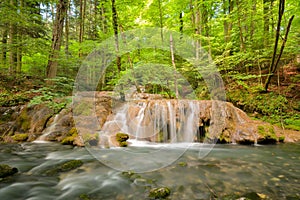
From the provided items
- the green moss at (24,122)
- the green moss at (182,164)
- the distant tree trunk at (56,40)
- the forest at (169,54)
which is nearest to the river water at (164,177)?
the green moss at (182,164)

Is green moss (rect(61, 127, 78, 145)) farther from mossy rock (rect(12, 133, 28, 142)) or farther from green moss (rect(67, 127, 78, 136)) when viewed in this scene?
mossy rock (rect(12, 133, 28, 142))

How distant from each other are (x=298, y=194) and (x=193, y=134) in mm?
3888

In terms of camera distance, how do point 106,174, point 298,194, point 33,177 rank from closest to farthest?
point 298,194
point 33,177
point 106,174

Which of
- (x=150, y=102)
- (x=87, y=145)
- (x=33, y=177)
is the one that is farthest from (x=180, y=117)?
(x=33, y=177)

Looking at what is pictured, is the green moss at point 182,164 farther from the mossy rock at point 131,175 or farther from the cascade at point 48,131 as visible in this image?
the cascade at point 48,131

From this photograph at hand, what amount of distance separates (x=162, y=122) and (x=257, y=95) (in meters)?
4.68

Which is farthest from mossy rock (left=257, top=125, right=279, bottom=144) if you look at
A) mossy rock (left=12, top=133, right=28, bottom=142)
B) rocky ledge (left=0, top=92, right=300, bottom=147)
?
mossy rock (left=12, top=133, right=28, bottom=142)

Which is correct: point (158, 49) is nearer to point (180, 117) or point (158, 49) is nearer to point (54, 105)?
point (180, 117)

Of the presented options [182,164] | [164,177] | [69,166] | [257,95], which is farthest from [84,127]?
[257,95]

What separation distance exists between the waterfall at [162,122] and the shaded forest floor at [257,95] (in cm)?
260

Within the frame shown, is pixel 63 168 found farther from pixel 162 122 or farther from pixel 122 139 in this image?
pixel 162 122

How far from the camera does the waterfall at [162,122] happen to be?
6.38m

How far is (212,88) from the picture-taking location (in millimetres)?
9648

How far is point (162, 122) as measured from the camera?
21.5 ft
